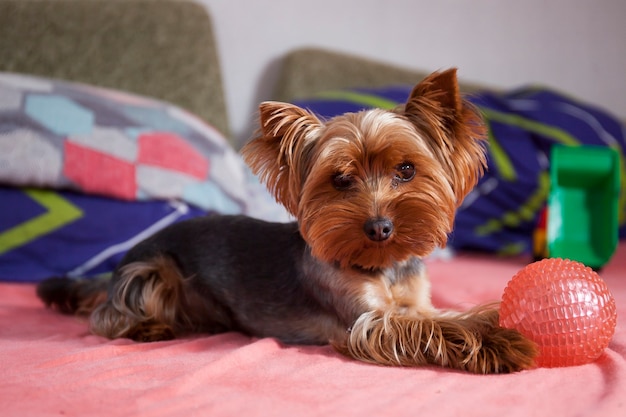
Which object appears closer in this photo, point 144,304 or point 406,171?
point 406,171

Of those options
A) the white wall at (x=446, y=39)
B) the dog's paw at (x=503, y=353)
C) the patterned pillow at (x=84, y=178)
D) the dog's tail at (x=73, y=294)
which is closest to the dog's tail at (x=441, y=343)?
the dog's paw at (x=503, y=353)

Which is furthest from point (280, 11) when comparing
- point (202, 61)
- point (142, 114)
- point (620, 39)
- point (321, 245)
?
point (321, 245)

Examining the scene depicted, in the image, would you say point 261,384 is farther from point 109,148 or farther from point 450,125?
point 109,148

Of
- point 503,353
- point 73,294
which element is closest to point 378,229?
point 503,353

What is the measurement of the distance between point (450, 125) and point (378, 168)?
29 cm

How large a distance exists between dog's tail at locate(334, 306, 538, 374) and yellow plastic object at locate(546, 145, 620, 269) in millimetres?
1711

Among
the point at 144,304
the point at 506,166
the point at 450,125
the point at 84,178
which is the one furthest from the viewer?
the point at 506,166

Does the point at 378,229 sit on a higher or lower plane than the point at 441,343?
higher

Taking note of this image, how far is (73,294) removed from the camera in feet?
9.70

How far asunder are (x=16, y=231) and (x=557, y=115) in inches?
125

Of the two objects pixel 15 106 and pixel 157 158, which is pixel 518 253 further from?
pixel 15 106

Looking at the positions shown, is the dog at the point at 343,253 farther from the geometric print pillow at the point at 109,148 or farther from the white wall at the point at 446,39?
the white wall at the point at 446,39

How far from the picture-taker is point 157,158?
3.50 metres

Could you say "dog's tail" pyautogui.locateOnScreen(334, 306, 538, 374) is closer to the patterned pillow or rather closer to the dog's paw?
the dog's paw
